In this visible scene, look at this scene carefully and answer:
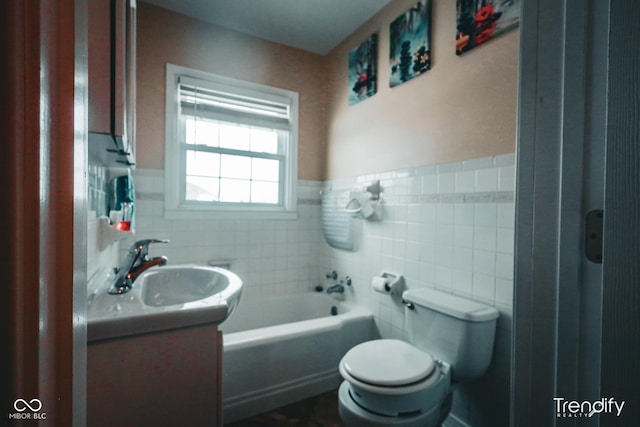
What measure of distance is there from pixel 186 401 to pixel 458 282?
132 centimetres

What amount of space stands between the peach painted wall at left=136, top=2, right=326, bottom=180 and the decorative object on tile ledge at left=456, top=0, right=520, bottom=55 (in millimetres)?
1406

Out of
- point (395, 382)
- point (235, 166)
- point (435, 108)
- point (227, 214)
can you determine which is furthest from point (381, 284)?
point (235, 166)

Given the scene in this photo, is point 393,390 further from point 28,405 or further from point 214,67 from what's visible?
point 214,67

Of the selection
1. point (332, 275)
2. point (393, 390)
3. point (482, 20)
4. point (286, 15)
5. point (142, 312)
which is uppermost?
point (286, 15)

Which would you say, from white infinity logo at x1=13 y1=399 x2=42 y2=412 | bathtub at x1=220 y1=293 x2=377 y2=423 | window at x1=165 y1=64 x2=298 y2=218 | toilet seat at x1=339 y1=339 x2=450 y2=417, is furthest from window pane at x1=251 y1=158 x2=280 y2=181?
white infinity logo at x1=13 y1=399 x2=42 y2=412

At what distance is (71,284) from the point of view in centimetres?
35

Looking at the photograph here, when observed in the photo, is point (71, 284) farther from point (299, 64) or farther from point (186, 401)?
point (299, 64)

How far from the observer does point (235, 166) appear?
8.38 feet

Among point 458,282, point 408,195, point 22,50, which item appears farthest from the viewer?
point 408,195

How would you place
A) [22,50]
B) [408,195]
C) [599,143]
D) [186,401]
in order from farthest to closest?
[408,195]
[186,401]
[599,143]
[22,50]

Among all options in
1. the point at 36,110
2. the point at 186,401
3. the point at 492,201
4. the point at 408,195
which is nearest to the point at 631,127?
the point at 36,110

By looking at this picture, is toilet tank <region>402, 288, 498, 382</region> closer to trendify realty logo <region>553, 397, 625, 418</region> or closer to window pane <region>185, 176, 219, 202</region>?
trendify realty logo <region>553, 397, 625, 418</region>

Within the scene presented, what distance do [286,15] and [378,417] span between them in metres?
2.51

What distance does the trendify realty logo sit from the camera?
40 cm
